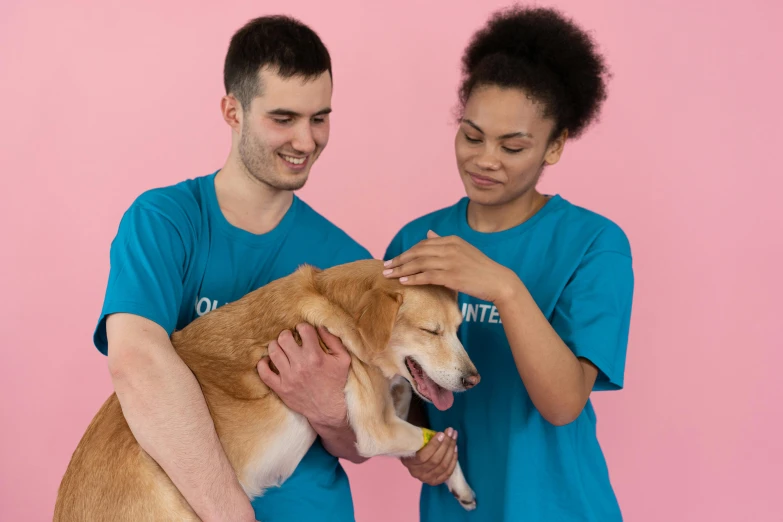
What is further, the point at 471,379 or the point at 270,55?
the point at 270,55

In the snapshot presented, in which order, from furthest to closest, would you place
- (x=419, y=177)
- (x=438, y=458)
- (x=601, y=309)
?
(x=419, y=177), (x=438, y=458), (x=601, y=309)

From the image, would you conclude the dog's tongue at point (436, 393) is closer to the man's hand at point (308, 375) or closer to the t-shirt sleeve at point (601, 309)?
the man's hand at point (308, 375)

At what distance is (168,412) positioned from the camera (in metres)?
2.15

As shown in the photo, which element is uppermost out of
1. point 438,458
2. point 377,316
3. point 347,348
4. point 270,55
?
point 270,55

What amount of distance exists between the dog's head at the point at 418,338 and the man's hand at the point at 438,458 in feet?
0.34

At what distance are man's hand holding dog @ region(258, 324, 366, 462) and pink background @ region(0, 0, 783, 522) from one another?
2.03 meters

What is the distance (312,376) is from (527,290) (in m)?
0.70

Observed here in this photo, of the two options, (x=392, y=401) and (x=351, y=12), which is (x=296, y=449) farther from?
(x=351, y=12)

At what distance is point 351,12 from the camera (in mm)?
4387

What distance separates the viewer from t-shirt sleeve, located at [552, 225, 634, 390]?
2340 millimetres

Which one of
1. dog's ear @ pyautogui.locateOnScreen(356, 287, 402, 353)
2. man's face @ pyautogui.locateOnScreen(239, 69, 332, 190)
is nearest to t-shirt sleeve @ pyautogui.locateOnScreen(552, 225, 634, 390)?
dog's ear @ pyautogui.locateOnScreen(356, 287, 402, 353)

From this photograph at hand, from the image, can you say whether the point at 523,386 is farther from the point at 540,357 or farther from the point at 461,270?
the point at 461,270

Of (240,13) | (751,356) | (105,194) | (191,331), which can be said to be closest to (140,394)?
(191,331)

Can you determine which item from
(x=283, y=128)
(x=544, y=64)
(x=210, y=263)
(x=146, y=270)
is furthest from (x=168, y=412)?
(x=544, y=64)
